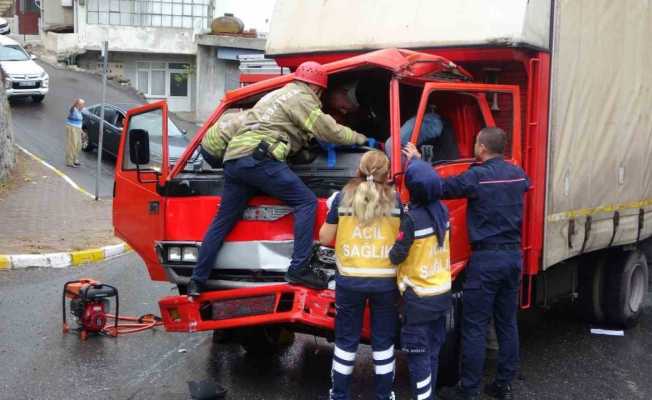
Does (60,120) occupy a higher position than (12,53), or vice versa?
(12,53)

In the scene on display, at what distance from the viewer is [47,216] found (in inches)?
531

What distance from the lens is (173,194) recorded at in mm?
5902

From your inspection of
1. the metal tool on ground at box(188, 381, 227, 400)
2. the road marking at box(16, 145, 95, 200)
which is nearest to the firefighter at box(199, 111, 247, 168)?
the metal tool on ground at box(188, 381, 227, 400)

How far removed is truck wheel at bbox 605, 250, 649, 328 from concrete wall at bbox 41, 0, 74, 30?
101ft

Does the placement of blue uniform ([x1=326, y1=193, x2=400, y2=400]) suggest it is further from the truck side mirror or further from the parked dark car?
the parked dark car

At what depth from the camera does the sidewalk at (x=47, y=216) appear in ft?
37.1

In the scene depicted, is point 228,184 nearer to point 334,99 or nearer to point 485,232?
point 334,99

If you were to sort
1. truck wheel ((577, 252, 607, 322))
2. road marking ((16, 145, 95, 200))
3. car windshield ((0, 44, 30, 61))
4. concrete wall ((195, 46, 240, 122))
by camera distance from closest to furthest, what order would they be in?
truck wheel ((577, 252, 607, 322)) → road marking ((16, 145, 95, 200)) → car windshield ((0, 44, 30, 61)) → concrete wall ((195, 46, 240, 122))

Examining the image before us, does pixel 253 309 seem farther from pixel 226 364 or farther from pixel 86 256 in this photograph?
pixel 86 256

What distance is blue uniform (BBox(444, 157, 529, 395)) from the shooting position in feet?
18.5

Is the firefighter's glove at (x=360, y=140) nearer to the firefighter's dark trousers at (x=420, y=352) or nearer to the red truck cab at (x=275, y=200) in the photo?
the red truck cab at (x=275, y=200)

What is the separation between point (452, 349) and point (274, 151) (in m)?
1.88

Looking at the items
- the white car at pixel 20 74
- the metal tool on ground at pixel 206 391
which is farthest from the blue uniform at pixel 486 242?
the white car at pixel 20 74

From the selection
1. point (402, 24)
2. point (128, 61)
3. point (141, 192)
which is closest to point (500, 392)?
point (402, 24)
